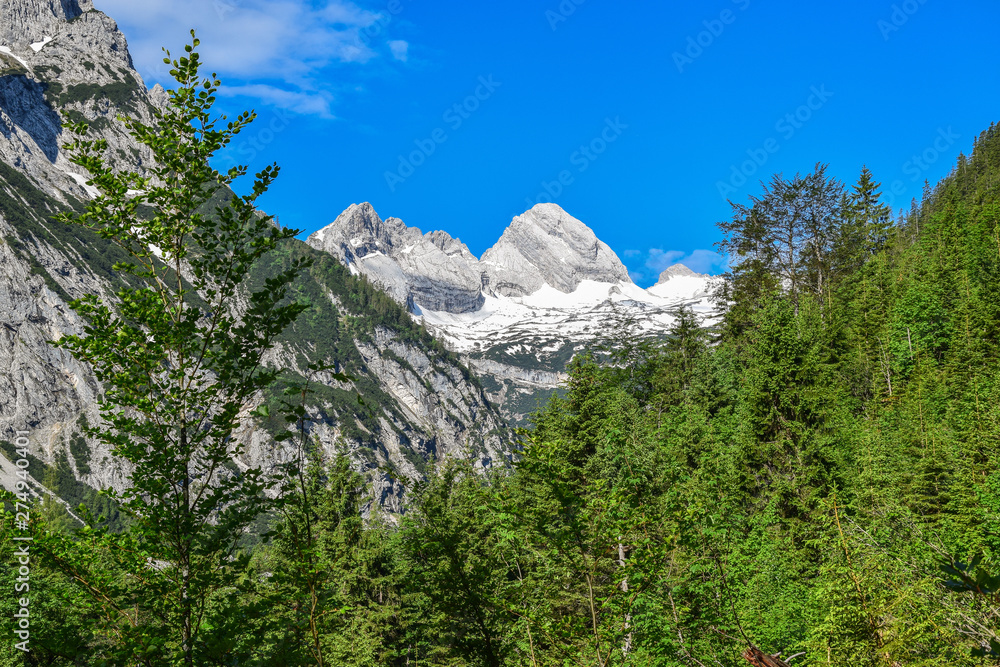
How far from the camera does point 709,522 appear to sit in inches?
383

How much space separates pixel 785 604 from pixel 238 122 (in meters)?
16.2

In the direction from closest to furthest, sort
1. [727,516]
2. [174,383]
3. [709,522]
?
[174,383]
[709,522]
[727,516]

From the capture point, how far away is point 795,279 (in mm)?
42625

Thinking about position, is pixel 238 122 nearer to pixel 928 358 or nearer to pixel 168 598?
pixel 168 598

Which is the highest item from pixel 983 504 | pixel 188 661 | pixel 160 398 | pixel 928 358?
pixel 928 358

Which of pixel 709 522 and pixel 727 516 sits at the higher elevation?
pixel 727 516

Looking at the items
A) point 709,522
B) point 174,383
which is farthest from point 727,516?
point 174,383

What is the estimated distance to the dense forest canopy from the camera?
568 cm

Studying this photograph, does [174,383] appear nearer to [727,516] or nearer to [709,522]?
[709,522]

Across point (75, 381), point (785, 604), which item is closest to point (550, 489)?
point (785, 604)

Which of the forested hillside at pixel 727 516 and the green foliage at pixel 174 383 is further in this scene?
the forested hillside at pixel 727 516

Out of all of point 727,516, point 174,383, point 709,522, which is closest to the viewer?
point 174,383

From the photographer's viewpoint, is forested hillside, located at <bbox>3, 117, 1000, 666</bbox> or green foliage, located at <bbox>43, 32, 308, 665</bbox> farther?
forested hillside, located at <bbox>3, 117, 1000, 666</bbox>

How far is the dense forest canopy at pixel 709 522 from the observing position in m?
5.68
